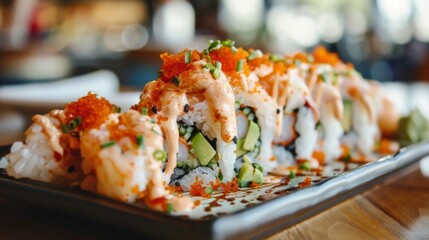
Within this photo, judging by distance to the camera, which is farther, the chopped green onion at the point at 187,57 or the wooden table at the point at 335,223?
the chopped green onion at the point at 187,57

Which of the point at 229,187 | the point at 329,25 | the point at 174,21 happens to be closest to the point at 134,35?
the point at 174,21

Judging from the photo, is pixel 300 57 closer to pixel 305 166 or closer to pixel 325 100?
pixel 325 100

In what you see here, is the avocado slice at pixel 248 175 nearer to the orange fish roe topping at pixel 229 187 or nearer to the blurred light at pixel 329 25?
the orange fish roe topping at pixel 229 187

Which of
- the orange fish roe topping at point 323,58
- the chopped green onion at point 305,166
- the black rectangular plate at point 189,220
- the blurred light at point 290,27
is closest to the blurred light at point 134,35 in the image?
the blurred light at point 290,27

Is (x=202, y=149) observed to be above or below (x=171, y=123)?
below

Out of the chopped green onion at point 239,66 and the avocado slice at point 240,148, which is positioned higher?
the chopped green onion at point 239,66

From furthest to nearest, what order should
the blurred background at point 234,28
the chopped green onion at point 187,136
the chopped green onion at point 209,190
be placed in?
the blurred background at point 234,28 → the chopped green onion at point 187,136 → the chopped green onion at point 209,190
